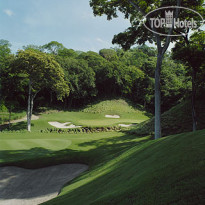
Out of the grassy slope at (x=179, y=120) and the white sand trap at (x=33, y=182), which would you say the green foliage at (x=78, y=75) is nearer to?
the grassy slope at (x=179, y=120)

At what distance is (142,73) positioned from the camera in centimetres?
5025

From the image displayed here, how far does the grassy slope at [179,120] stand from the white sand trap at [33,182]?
10.8 meters

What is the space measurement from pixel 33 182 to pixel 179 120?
15.4 metres

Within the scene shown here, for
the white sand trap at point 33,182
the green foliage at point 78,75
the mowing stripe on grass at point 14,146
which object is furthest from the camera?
the green foliage at point 78,75

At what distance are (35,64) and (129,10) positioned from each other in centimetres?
1637

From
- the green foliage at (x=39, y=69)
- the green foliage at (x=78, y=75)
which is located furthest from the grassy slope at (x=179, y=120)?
the green foliage at (x=78, y=75)

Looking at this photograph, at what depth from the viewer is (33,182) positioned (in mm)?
7891

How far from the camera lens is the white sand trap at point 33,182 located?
20.9 feet

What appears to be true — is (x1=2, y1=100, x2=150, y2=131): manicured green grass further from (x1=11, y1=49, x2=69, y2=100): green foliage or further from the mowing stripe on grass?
the mowing stripe on grass

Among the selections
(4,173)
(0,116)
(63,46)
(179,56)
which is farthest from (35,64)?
(63,46)

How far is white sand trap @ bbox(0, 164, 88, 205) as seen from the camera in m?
6.38

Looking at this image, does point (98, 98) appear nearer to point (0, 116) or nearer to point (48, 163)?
point (0, 116)

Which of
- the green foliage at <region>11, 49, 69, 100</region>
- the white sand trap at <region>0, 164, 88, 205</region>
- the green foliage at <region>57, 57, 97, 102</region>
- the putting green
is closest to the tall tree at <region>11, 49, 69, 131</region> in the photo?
the green foliage at <region>11, 49, 69, 100</region>

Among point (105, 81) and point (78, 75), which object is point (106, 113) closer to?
point (78, 75)
